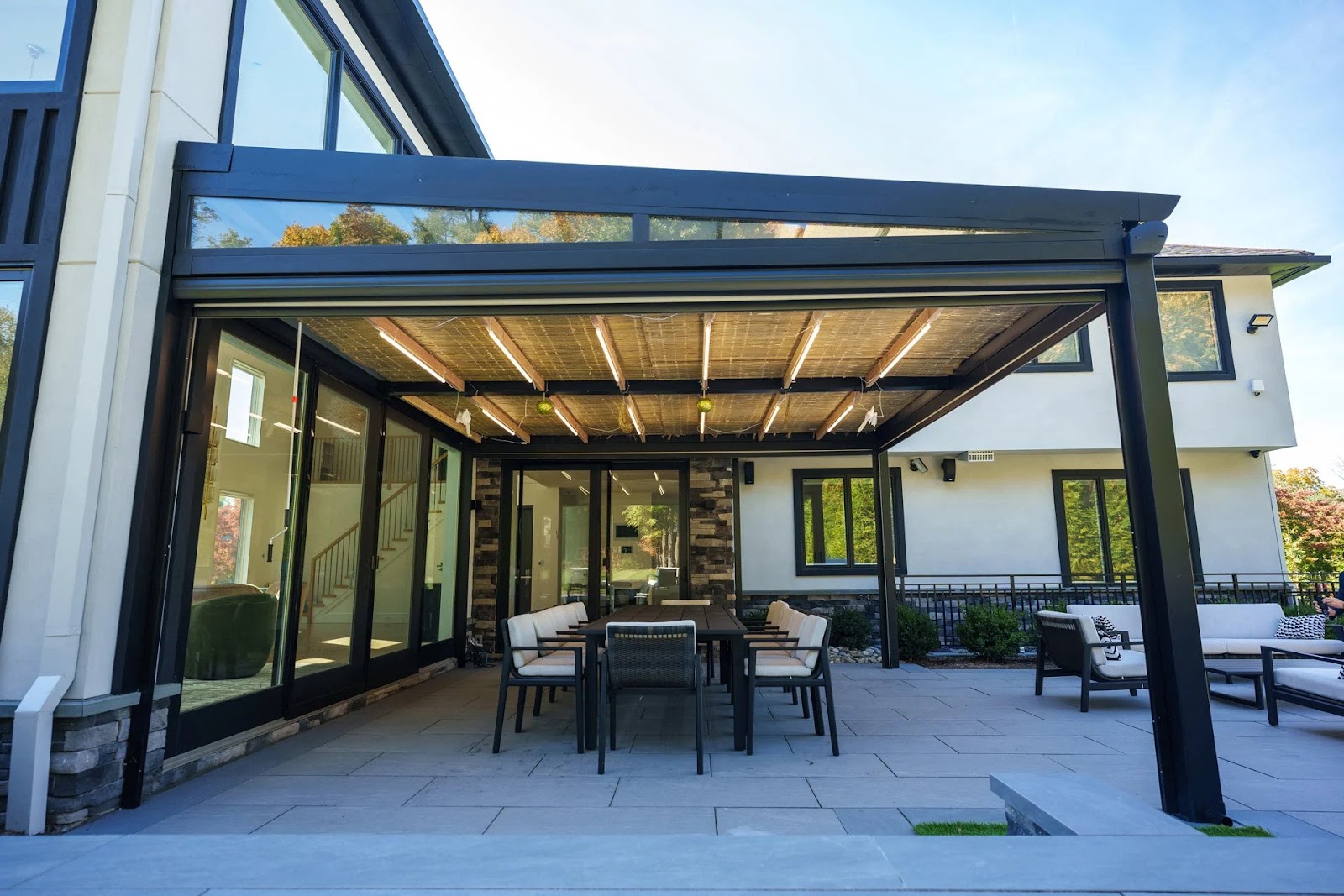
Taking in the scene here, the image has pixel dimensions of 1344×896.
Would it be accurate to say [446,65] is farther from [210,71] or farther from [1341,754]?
[1341,754]

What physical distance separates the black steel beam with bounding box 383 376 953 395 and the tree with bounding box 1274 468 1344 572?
443 inches

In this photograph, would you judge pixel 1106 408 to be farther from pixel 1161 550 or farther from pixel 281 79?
pixel 281 79

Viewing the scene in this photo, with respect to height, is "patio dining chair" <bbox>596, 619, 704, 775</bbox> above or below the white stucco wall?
below

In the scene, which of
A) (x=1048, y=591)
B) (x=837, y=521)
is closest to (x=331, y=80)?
(x=837, y=521)

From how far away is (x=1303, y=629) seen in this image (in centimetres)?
681

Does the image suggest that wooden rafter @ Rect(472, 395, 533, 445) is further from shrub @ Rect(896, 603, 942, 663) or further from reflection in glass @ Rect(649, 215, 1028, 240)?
shrub @ Rect(896, 603, 942, 663)

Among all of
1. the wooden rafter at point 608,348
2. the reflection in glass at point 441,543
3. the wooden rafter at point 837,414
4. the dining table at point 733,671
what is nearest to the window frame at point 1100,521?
the wooden rafter at point 837,414

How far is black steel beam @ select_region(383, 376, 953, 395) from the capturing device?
19.9 feet

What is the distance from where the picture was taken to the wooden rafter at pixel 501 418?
675 cm

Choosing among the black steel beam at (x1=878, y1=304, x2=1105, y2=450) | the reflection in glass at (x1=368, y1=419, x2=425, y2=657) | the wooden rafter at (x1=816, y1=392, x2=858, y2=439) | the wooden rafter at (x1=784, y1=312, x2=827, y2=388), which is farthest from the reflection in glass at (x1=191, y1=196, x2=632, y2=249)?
the wooden rafter at (x1=816, y1=392, x2=858, y2=439)

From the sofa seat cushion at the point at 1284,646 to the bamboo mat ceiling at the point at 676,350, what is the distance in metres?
3.52

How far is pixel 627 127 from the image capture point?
15609mm

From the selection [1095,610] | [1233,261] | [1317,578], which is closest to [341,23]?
[1095,610]

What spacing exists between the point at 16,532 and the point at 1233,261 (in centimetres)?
1186
